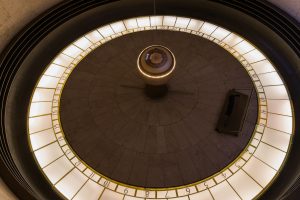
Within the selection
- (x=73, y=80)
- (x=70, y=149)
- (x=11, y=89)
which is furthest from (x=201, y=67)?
(x=11, y=89)

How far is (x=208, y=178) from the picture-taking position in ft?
16.7

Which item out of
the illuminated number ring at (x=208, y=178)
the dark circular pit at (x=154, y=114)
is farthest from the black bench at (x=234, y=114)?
the illuminated number ring at (x=208, y=178)

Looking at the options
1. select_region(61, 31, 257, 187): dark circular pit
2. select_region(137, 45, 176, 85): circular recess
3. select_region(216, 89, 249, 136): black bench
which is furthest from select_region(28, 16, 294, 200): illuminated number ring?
select_region(137, 45, 176, 85): circular recess

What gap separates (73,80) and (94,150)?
5.24 ft

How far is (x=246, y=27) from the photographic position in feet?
22.9

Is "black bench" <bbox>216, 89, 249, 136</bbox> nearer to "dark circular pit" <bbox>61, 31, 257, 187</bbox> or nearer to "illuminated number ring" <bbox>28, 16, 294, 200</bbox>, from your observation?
"dark circular pit" <bbox>61, 31, 257, 187</bbox>

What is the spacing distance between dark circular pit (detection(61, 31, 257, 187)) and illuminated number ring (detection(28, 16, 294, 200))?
0.14 metres

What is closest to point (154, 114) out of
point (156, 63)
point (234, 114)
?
point (156, 63)

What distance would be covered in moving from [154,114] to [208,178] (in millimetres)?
1486

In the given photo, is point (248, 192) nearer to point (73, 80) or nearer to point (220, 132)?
point (220, 132)

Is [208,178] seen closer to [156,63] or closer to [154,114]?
[154,114]

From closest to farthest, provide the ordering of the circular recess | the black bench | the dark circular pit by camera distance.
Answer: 1. the circular recess
2. the dark circular pit
3. the black bench

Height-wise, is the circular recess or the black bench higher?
the circular recess

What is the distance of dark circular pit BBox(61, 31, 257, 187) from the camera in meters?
5.27
